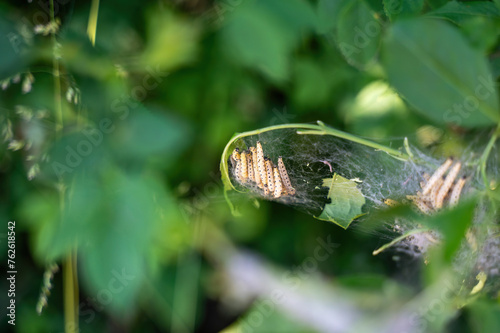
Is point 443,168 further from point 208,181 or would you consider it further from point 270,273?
point 270,273

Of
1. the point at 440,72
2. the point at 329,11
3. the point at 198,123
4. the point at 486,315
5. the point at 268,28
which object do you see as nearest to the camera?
the point at 440,72

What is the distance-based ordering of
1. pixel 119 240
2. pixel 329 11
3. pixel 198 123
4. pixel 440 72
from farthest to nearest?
pixel 198 123, pixel 119 240, pixel 329 11, pixel 440 72

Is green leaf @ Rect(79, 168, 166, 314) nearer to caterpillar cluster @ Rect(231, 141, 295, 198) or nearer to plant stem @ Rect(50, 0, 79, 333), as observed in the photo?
plant stem @ Rect(50, 0, 79, 333)

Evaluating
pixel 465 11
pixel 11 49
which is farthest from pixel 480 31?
pixel 11 49

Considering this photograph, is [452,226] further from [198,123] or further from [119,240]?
[198,123]

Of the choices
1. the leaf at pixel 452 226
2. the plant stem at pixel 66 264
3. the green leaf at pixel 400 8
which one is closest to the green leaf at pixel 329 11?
the green leaf at pixel 400 8

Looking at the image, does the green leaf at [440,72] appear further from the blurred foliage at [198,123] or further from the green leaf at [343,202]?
the green leaf at [343,202]

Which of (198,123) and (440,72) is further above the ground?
(440,72)
